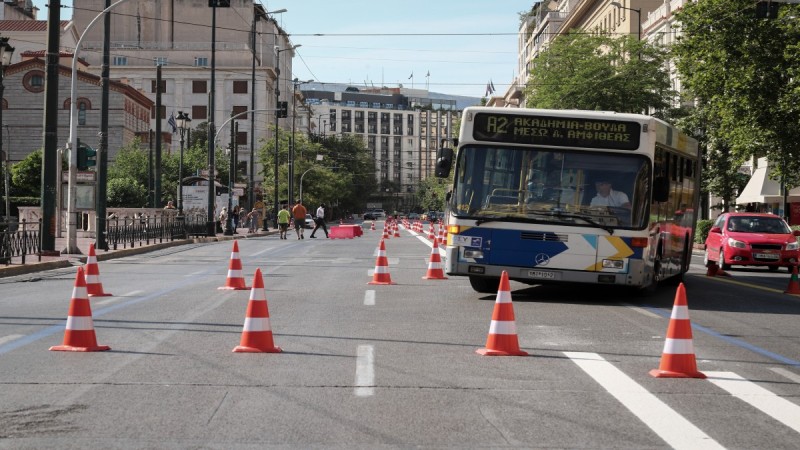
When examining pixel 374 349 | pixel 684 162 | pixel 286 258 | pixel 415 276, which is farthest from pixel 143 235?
pixel 374 349

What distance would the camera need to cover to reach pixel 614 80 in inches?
2336

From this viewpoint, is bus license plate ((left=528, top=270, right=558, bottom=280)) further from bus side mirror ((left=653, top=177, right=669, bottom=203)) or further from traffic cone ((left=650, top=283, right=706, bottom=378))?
traffic cone ((left=650, top=283, right=706, bottom=378))

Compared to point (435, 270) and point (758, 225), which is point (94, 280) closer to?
point (435, 270)

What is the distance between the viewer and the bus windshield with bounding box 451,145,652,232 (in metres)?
16.8

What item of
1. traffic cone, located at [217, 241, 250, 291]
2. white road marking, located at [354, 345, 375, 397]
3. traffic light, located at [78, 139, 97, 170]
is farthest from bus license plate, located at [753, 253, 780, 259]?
white road marking, located at [354, 345, 375, 397]

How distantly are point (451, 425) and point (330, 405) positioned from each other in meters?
0.98

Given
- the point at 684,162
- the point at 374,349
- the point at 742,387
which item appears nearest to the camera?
the point at 742,387

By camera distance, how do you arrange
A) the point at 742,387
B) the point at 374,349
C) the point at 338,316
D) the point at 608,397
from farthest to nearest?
1. the point at 338,316
2. the point at 374,349
3. the point at 742,387
4. the point at 608,397

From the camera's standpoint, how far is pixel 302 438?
21.9ft

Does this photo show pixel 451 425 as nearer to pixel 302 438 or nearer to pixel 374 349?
pixel 302 438

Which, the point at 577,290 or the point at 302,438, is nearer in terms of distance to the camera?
the point at 302,438

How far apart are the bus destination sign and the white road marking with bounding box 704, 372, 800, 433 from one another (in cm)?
778

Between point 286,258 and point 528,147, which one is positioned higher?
point 528,147

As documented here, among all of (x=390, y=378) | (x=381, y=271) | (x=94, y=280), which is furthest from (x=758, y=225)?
(x=390, y=378)
